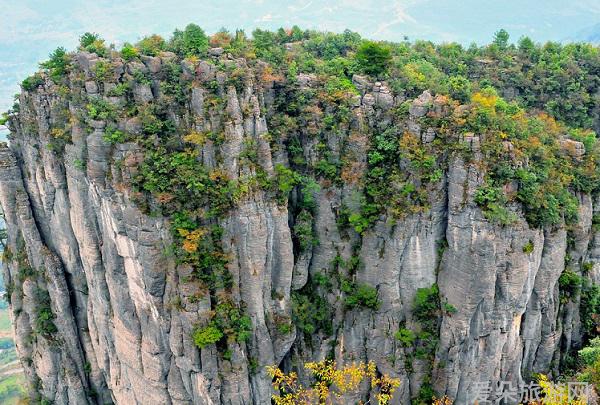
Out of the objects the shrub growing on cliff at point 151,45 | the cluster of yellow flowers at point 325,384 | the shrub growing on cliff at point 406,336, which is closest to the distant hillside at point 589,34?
the shrub growing on cliff at point 406,336

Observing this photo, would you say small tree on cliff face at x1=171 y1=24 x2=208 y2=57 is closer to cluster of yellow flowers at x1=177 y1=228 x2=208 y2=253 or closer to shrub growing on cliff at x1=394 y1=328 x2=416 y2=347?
cluster of yellow flowers at x1=177 y1=228 x2=208 y2=253

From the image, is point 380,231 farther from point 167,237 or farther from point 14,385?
point 14,385

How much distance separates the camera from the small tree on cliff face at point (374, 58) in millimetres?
29141

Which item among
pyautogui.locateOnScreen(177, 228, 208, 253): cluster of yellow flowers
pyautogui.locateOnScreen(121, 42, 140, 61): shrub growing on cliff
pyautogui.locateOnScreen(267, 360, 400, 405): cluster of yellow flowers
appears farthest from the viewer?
pyautogui.locateOnScreen(121, 42, 140, 61): shrub growing on cliff

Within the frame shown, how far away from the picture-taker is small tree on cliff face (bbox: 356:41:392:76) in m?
29.1

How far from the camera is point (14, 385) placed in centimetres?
Result: 7331

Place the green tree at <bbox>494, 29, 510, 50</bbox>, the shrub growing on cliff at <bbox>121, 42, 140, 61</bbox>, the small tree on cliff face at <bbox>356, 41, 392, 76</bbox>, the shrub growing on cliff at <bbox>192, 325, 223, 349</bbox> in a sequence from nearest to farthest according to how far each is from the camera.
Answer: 1. the shrub growing on cliff at <bbox>192, 325, 223, 349</bbox>
2. the shrub growing on cliff at <bbox>121, 42, 140, 61</bbox>
3. the small tree on cliff face at <bbox>356, 41, 392, 76</bbox>
4. the green tree at <bbox>494, 29, 510, 50</bbox>

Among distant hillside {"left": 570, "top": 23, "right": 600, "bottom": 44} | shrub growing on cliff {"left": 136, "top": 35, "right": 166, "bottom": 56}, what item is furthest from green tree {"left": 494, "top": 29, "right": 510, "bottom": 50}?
distant hillside {"left": 570, "top": 23, "right": 600, "bottom": 44}

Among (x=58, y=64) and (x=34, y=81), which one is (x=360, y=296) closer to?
(x=58, y=64)

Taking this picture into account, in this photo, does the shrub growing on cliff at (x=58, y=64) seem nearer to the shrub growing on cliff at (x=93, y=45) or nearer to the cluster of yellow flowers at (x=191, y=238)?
the shrub growing on cliff at (x=93, y=45)

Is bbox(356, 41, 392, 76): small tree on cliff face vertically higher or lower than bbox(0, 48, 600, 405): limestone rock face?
higher

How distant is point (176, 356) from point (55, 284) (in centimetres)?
1050

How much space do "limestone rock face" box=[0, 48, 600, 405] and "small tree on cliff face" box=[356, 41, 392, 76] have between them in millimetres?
1385

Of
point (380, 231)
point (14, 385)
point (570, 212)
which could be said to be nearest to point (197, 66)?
point (380, 231)
